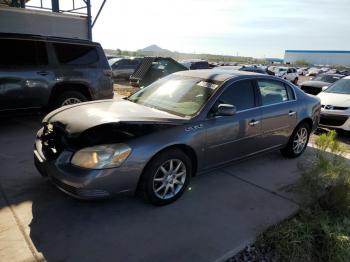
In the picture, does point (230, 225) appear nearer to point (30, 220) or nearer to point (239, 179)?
point (239, 179)

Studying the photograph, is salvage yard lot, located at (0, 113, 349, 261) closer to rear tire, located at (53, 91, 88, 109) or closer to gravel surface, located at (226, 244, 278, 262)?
gravel surface, located at (226, 244, 278, 262)

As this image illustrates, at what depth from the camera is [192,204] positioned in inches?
156

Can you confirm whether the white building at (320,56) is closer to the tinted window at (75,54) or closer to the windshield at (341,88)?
the windshield at (341,88)

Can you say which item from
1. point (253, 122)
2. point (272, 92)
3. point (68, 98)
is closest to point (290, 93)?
point (272, 92)

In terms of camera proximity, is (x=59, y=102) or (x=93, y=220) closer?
(x=93, y=220)

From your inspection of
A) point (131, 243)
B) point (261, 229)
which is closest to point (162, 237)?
point (131, 243)

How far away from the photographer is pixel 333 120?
813 cm

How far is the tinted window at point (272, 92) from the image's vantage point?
16.4ft

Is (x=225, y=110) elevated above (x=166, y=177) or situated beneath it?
elevated above

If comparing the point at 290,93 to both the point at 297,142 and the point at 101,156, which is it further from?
the point at 101,156

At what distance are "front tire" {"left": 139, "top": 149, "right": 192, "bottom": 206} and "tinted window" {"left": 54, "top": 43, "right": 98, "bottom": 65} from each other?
4.41 m

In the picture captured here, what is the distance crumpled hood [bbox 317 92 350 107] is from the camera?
8.19m

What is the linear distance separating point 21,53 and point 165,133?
4338mm

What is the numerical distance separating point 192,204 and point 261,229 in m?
0.85
